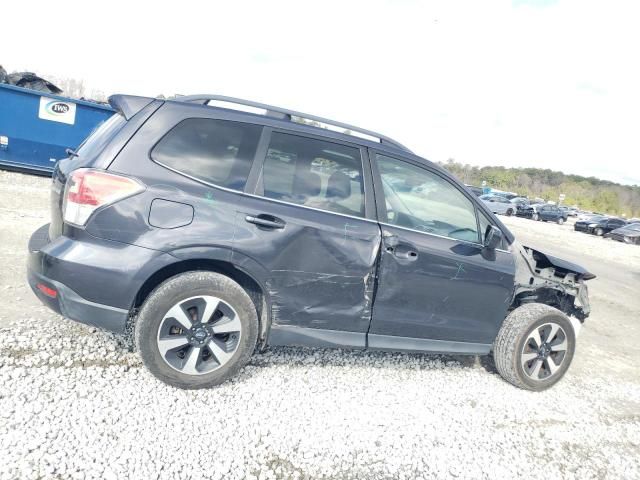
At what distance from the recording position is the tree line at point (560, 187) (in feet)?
242

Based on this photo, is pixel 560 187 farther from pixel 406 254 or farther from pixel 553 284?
pixel 406 254

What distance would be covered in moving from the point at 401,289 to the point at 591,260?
50.7 feet

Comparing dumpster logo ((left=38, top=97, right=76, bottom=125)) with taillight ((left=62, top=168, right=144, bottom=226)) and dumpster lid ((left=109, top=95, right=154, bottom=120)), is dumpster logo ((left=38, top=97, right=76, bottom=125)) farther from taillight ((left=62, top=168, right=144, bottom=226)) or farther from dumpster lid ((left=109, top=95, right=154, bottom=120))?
taillight ((left=62, top=168, right=144, bottom=226))

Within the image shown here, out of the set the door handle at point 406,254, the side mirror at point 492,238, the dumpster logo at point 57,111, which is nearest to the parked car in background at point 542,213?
the dumpster logo at point 57,111

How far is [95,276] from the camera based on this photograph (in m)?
2.74

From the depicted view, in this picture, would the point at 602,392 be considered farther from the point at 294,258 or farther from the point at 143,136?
the point at 143,136

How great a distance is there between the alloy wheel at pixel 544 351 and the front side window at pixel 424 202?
104 centimetres

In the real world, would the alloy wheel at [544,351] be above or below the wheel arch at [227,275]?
below

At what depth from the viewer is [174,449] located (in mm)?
2457

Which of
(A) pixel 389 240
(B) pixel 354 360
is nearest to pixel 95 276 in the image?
(A) pixel 389 240

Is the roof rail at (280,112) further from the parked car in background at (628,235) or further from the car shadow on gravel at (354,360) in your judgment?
the parked car in background at (628,235)

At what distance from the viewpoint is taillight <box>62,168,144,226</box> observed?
2748 mm

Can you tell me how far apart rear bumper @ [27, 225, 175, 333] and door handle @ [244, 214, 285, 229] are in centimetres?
55

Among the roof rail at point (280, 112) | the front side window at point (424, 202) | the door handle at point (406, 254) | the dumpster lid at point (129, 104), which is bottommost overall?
the door handle at point (406, 254)
